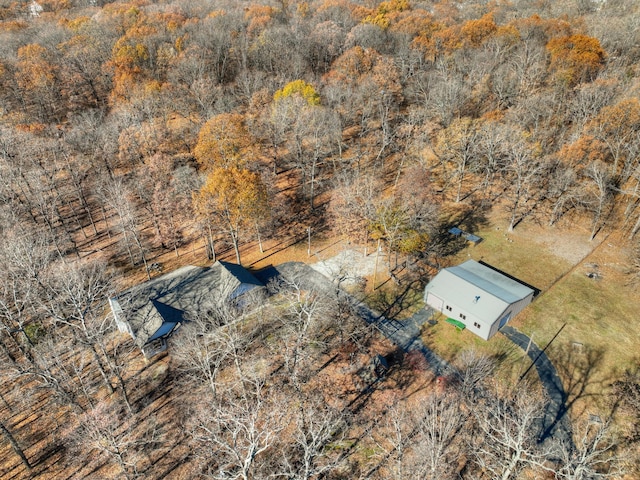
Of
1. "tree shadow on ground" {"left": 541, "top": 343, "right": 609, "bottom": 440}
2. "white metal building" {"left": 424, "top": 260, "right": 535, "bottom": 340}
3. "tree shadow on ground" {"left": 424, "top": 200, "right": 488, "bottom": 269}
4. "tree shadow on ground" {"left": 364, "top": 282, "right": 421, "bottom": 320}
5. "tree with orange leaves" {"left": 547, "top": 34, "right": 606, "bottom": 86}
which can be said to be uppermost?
"tree with orange leaves" {"left": 547, "top": 34, "right": 606, "bottom": 86}

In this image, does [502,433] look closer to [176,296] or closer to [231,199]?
[176,296]

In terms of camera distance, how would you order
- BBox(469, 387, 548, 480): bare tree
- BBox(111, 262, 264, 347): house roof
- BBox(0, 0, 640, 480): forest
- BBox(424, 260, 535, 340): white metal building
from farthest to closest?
BBox(111, 262, 264, 347): house roof → BBox(424, 260, 535, 340): white metal building → BBox(0, 0, 640, 480): forest → BBox(469, 387, 548, 480): bare tree

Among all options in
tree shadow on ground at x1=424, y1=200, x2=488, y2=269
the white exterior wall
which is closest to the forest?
tree shadow on ground at x1=424, y1=200, x2=488, y2=269

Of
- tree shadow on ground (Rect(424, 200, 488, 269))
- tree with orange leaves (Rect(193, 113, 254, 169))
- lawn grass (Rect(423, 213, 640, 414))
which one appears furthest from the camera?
tree with orange leaves (Rect(193, 113, 254, 169))

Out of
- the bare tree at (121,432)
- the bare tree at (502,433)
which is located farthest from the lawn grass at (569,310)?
the bare tree at (121,432)

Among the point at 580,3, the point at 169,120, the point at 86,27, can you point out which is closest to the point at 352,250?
the point at 169,120

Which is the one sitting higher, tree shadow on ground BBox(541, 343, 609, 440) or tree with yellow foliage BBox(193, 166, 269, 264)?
tree with yellow foliage BBox(193, 166, 269, 264)

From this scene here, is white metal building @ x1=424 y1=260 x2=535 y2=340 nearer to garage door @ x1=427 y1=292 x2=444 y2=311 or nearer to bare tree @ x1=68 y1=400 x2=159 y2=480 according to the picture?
garage door @ x1=427 y1=292 x2=444 y2=311
